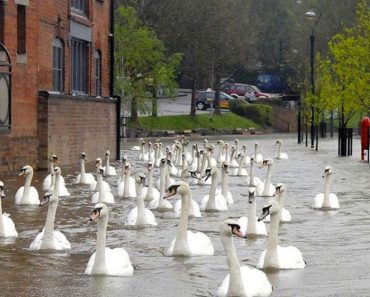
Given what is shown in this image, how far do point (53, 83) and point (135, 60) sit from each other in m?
29.6

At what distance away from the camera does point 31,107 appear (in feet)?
109

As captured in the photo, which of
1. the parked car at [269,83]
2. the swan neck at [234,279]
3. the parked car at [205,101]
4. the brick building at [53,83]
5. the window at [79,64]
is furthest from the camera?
the parked car at [269,83]

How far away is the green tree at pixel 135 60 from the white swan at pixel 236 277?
168 feet

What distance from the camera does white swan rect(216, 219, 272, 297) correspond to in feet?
40.1

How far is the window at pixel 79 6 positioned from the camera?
Answer: 40.1m

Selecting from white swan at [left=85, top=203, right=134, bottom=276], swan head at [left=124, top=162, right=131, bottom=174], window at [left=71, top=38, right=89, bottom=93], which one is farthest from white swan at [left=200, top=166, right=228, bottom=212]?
window at [left=71, top=38, right=89, bottom=93]

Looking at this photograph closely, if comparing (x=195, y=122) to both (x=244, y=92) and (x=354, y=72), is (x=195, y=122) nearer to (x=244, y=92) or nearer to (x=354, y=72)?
(x=244, y=92)

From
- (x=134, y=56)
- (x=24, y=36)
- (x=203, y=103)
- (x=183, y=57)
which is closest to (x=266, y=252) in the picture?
(x=24, y=36)

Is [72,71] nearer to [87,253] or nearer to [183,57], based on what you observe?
[87,253]

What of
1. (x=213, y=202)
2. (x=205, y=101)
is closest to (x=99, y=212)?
(x=213, y=202)

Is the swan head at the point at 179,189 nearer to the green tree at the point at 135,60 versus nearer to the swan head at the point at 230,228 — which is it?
the swan head at the point at 230,228

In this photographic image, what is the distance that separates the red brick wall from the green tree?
808 inches

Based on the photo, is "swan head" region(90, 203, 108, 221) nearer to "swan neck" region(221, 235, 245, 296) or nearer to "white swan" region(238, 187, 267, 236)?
"swan neck" region(221, 235, 245, 296)

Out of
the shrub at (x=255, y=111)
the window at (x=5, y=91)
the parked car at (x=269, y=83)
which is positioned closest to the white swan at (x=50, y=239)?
the window at (x=5, y=91)
